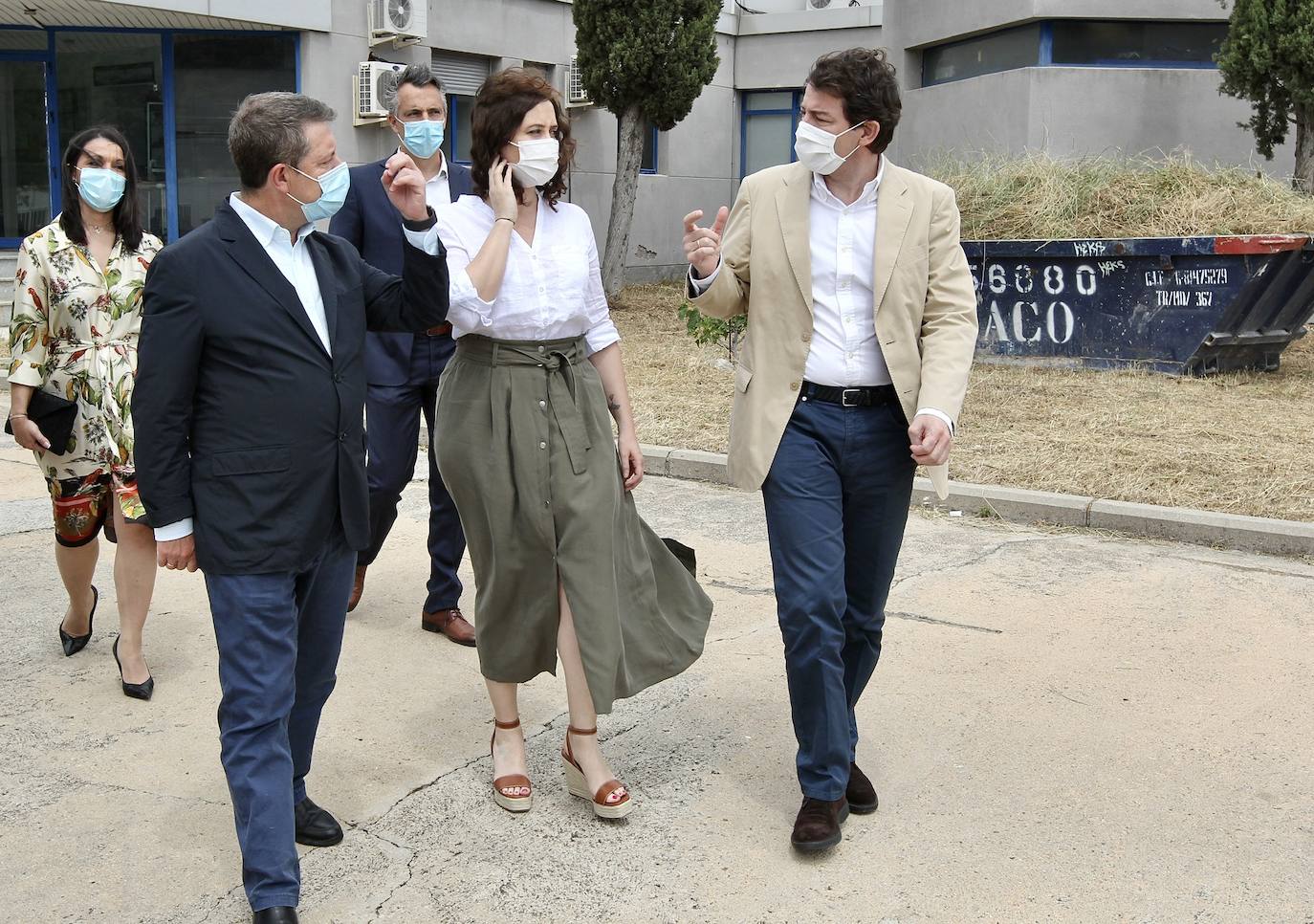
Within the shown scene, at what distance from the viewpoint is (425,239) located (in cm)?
335

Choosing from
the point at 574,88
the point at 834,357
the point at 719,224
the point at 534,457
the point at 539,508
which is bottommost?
the point at 539,508

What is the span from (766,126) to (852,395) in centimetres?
1979

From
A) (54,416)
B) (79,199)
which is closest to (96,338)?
(54,416)

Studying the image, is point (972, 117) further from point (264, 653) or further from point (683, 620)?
point (264, 653)

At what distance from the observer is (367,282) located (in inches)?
137

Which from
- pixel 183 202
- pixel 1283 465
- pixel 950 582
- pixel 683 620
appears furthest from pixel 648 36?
pixel 683 620

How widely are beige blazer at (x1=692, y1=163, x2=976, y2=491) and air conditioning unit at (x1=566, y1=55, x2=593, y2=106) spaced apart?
15.1 meters

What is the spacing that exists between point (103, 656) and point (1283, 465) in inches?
244

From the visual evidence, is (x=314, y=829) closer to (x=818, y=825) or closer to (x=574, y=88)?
(x=818, y=825)

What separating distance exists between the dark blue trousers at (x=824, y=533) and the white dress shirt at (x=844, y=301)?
0.30 ft

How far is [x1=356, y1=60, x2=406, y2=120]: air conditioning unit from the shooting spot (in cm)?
1564

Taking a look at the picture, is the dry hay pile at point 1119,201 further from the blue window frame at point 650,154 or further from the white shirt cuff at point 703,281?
the blue window frame at point 650,154

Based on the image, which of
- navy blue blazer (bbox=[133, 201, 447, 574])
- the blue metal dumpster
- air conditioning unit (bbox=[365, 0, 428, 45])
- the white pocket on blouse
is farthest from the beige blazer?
air conditioning unit (bbox=[365, 0, 428, 45])

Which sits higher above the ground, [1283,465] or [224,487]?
[224,487]
